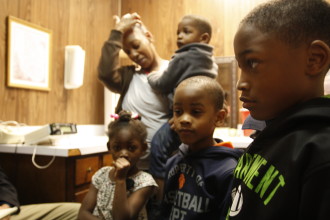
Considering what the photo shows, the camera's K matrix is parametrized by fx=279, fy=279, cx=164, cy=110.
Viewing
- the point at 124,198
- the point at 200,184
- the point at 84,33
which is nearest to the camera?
the point at 200,184

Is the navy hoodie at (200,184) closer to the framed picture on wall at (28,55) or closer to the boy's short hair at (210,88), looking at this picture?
the boy's short hair at (210,88)

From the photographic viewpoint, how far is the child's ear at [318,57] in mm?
419

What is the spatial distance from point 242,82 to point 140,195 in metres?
0.70

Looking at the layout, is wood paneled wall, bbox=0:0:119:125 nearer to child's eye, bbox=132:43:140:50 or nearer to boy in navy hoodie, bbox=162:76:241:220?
child's eye, bbox=132:43:140:50

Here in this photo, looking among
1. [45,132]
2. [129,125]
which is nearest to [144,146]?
[129,125]

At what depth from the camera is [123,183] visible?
0.99 metres

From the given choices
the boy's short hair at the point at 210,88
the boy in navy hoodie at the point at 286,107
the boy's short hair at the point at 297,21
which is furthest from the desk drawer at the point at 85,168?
the boy's short hair at the point at 297,21

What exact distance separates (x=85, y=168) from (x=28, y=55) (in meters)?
0.95

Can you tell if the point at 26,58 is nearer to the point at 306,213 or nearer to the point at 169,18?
the point at 169,18

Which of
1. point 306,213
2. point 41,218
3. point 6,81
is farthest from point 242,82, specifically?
point 6,81

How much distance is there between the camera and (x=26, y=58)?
1.96 m

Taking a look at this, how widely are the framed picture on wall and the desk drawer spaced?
2.42ft

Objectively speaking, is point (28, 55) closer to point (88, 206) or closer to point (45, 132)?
point (45, 132)

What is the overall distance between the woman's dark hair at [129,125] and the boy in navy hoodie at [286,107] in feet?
2.21
